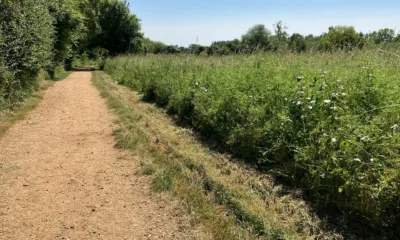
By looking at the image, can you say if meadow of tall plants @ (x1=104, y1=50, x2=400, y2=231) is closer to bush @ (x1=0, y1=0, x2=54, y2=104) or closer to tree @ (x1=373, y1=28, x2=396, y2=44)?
tree @ (x1=373, y1=28, x2=396, y2=44)

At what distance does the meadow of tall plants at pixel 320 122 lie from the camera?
9.42 feet

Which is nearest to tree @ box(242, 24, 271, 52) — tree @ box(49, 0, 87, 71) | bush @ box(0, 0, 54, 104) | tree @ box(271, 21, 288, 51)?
tree @ box(271, 21, 288, 51)

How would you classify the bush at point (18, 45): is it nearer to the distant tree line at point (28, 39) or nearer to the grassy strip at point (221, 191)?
the distant tree line at point (28, 39)

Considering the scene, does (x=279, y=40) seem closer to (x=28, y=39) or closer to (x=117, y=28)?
(x=28, y=39)

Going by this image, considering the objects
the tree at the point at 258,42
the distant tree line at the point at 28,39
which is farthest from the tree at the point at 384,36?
the distant tree line at the point at 28,39

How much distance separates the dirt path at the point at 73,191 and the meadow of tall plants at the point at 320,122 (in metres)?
1.71

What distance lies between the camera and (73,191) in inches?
149

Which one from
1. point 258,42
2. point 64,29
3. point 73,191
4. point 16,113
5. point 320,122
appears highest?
point 64,29

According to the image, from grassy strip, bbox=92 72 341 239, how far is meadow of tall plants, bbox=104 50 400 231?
319mm

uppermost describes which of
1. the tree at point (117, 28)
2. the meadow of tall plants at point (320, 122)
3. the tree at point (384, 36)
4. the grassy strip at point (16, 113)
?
the tree at point (117, 28)

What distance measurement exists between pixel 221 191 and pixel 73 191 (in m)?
1.98

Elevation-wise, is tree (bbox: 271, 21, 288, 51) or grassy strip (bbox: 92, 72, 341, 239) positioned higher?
tree (bbox: 271, 21, 288, 51)

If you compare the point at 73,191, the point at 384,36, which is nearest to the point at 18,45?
the point at 73,191

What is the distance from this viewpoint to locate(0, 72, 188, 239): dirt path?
3.04 m
